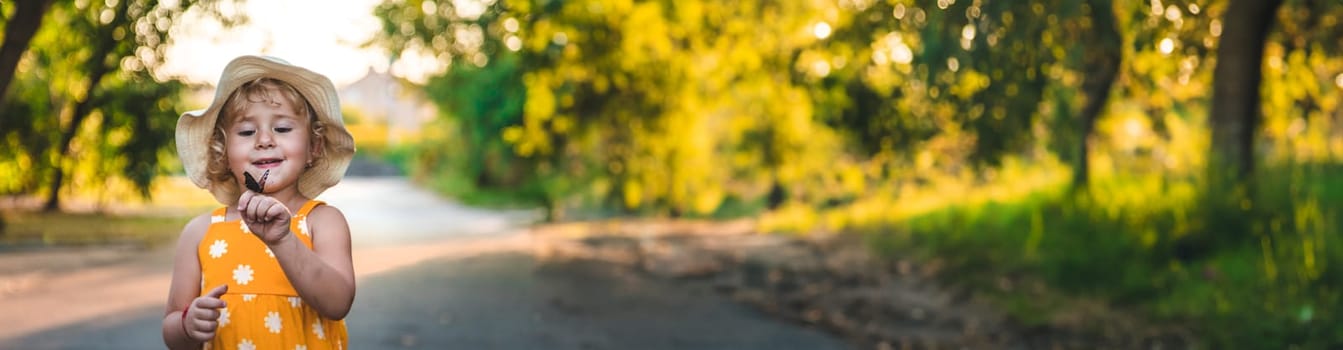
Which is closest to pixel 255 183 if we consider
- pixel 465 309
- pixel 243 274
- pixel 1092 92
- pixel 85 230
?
pixel 243 274

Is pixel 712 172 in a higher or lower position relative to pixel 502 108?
lower

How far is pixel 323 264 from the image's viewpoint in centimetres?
262

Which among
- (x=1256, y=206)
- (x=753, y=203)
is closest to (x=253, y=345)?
(x=1256, y=206)

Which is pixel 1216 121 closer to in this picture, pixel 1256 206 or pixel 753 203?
pixel 1256 206

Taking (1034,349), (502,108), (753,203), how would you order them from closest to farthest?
(1034,349), (502,108), (753,203)

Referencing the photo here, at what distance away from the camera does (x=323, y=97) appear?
9.19 ft

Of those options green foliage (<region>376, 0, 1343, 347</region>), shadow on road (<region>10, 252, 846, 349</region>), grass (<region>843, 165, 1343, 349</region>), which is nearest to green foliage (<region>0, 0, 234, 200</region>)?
green foliage (<region>376, 0, 1343, 347</region>)

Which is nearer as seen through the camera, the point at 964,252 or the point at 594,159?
the point at 964,252

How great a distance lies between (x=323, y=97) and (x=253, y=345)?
57 cm

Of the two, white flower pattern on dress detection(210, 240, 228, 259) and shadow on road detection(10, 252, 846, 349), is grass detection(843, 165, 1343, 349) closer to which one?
shadow on road detection(10, 252, 846, 349)

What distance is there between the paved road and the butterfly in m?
5.44

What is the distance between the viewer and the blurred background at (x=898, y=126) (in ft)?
28.0

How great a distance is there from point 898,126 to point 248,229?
10063 millimetres

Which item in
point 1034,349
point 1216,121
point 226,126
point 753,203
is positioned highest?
point 226,126
